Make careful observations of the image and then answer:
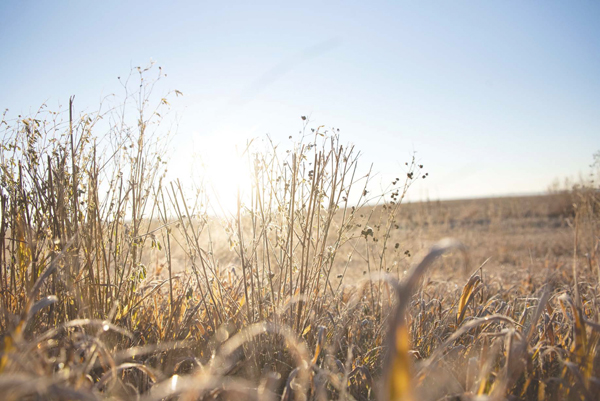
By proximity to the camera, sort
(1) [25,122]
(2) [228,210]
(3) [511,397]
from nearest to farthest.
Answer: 1. (3) [511,397]
2. (1) [25,122]
3. (2) [228,210]

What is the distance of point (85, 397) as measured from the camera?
0.91 metres

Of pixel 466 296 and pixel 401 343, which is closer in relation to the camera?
pixel 401 343

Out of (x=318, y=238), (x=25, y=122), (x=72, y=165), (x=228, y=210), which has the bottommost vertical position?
(x=318, y=238)

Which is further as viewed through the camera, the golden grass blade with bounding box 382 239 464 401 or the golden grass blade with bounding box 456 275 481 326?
the golden grass blade with bounding box 456 275 481 326

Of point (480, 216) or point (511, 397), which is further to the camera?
point (480, 216)

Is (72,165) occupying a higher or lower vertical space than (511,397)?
higher

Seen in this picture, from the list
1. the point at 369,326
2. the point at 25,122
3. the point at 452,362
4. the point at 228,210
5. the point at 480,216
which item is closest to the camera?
the point at 452,362

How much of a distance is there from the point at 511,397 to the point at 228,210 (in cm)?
154

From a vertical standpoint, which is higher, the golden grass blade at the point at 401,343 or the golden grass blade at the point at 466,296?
the golden grass blade at the point at 401,343

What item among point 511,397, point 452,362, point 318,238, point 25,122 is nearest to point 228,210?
point 318,238

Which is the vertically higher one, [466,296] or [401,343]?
[401,343]

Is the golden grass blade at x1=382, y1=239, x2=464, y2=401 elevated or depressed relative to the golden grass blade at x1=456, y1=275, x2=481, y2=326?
elevated

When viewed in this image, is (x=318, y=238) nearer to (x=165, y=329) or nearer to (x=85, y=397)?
(x=165, y=329)

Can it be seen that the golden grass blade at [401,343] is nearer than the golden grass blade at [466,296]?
Yes
